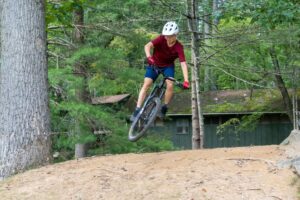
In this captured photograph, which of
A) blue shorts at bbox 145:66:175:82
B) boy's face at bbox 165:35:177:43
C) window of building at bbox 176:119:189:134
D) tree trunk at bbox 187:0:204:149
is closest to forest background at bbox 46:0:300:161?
tree trunk at bbox 187:0:204:149

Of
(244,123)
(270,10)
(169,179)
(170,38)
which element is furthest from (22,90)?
(244,123)

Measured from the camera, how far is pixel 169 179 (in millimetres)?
5832

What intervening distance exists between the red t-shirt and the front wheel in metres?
0.64

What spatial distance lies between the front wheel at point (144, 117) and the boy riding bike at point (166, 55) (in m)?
0.09

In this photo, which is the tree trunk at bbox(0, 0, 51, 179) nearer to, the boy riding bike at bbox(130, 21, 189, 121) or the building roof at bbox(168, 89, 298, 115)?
the boy riding bike at bbox(130, 21, 189, 121)

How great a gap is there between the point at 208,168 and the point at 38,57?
341cm

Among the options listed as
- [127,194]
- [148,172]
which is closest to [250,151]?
[148,172]

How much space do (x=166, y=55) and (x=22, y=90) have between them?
2411mm

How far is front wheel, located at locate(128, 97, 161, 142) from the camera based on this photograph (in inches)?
287

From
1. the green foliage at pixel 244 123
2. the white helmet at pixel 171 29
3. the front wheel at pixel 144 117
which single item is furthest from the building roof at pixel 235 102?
the white helmet at pixel 171 29

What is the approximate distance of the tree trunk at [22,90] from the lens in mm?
7130

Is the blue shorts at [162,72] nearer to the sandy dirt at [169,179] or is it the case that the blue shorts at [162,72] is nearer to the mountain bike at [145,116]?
the mountain bike at [145,116]

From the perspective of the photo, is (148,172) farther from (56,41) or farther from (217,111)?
(217,111)

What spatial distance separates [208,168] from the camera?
Result: 6.10 m
